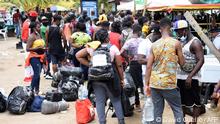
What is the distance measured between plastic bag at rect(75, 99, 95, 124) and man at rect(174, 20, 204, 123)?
1.70 meters

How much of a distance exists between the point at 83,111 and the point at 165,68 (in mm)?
2114

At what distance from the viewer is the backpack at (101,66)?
5574 millimetres

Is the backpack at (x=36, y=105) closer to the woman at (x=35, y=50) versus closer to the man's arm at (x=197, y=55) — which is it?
the woman at (x=35, y=50)

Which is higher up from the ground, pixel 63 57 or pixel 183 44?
pixel 183 44

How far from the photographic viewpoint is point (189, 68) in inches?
213

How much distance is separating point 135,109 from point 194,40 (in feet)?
8.06

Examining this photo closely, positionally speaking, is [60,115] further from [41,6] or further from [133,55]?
[41,6]

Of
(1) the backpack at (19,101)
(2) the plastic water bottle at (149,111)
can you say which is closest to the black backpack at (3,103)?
(1) the backpack at (19,101)

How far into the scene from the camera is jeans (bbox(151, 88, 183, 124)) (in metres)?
5.04

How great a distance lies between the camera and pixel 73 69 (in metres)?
8.88

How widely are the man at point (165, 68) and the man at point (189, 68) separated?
1.07ft

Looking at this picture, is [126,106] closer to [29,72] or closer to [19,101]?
[19,101]

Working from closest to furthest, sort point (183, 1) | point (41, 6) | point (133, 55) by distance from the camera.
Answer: point (133, 55) < point (183, 1) < point (41, 6)

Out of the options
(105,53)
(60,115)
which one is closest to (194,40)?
(105,53)
